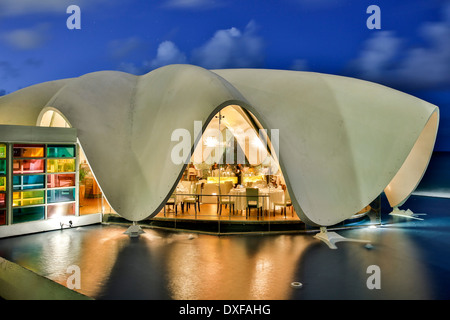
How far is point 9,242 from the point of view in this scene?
28.1 feet

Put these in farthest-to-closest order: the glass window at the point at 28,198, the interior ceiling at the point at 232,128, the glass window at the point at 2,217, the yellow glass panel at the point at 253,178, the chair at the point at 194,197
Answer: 1. the interior ceiling at the point at 232,128
2. the yellow glass panel at the point at 253,178
3. the chair at the point at 194,197
4. the glass window at the point at 28,198
5. the glass window at the point at 2,217

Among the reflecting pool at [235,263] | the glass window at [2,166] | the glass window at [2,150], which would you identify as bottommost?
the reflecting pool at [235,263]

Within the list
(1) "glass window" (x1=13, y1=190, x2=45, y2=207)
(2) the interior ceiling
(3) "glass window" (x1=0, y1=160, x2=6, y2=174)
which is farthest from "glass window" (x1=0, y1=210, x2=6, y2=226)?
(2) the interior ceiling

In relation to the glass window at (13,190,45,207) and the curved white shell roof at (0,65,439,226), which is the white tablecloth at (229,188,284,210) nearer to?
the curved white shell roof at (0,65,439,226)

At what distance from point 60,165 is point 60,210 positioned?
1321 mm

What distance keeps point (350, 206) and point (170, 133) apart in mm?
4972

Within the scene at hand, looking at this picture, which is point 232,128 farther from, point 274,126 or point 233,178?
point 274,126

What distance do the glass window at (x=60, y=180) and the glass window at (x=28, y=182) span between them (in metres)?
0.25

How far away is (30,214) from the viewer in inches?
388

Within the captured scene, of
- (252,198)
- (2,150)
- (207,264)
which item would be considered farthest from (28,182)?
(252,198)

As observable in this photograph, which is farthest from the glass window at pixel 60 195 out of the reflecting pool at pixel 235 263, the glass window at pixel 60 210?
the reflecting pool at pixel 235 263

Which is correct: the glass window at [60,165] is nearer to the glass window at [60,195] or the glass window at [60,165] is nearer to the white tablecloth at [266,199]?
the glass window at [60,195]

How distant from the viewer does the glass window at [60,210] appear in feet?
33.3
